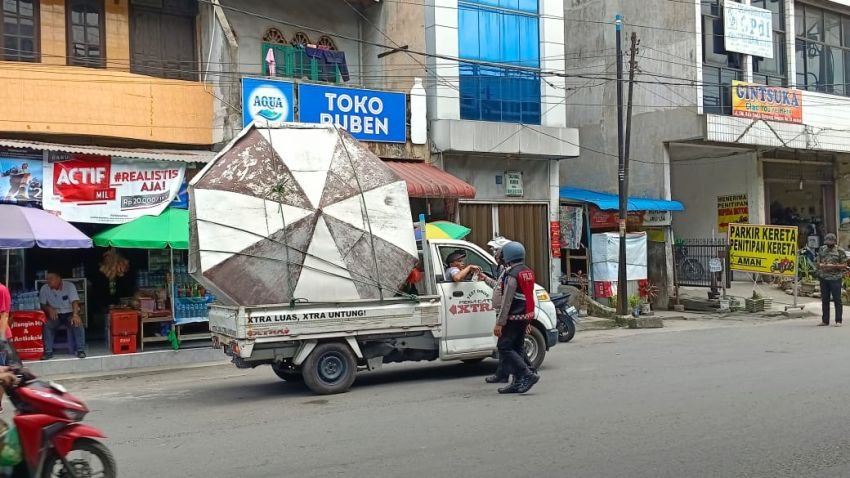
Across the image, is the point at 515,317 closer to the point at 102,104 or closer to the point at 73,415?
the point at 73,415

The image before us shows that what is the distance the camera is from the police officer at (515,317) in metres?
8.69

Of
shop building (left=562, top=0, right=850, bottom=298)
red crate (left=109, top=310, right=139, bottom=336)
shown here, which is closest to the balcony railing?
red crate (left=109, top=310, right=139, bottom=336)

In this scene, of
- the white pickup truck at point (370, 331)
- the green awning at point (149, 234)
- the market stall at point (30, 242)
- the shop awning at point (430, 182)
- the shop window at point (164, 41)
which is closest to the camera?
the white pickup truck at point (370, 331)

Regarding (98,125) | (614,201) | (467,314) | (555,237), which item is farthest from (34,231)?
(614,201)

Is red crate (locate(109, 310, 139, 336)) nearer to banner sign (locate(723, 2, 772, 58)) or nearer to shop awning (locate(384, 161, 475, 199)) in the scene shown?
shop awning (locate(384, 161, 475, 199))

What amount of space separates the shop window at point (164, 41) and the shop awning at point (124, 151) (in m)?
1.84

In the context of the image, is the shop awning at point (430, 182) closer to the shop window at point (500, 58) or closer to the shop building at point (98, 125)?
the shop window at point (500, 58)

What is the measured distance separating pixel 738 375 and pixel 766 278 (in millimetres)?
15452

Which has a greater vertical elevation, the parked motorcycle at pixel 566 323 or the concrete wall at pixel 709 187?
the concrete wall at pixel 709 187

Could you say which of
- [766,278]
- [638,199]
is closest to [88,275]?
[638,199]

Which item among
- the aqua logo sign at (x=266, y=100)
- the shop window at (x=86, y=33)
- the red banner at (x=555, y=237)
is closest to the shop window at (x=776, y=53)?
the red banner at (x=555, y=237)

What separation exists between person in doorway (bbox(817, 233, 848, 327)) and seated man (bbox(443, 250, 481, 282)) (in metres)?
9.02

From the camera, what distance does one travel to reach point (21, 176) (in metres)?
13.3

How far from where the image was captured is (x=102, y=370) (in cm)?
1265
